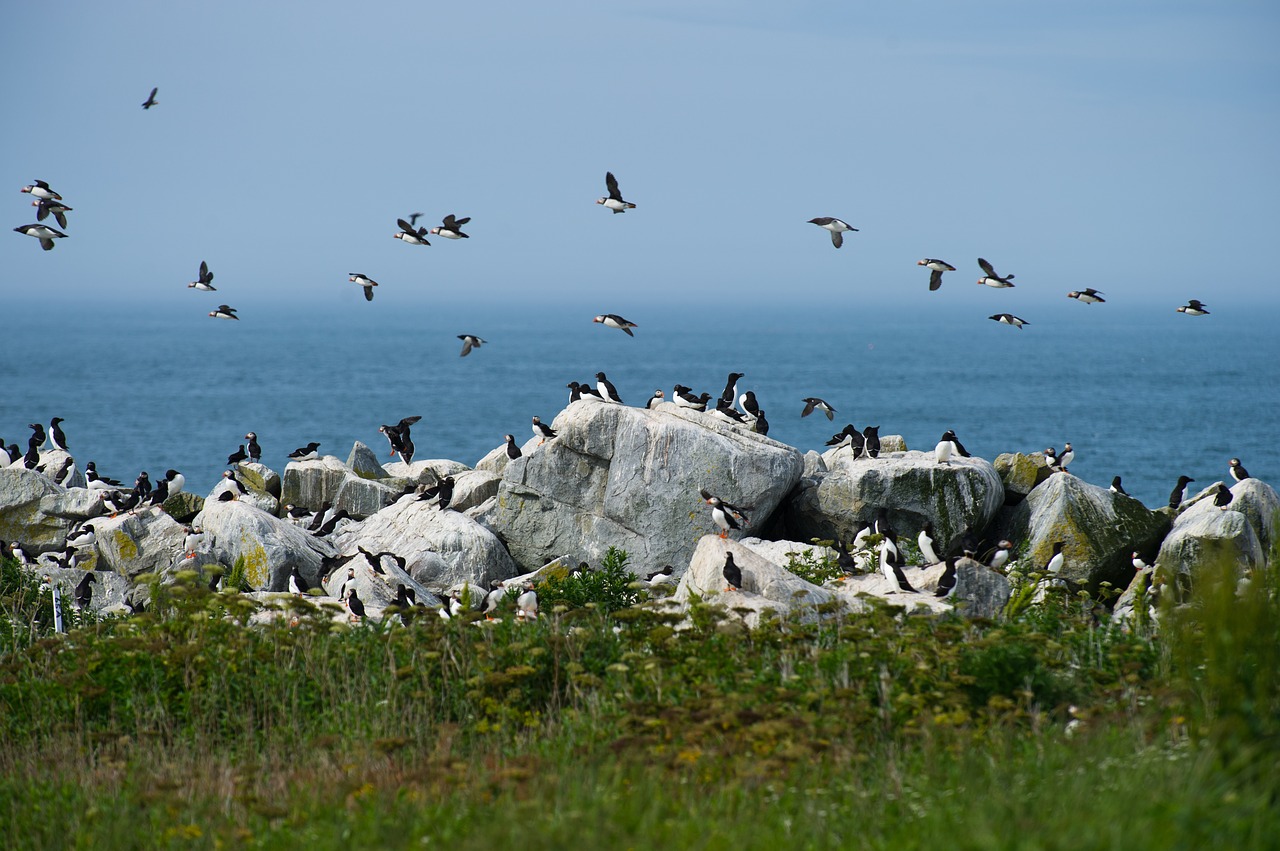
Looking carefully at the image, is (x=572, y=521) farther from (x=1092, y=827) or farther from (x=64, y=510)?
(x=1092, y=827)

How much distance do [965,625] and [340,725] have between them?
463 cm

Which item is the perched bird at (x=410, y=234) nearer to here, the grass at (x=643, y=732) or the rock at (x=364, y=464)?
the rock at (x=364, y=464)

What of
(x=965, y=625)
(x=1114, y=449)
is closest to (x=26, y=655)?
(x=965, y=625)

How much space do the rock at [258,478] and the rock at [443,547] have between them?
4.46 metres

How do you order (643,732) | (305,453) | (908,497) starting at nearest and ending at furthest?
(643,732) < (908,497) < (305,453)

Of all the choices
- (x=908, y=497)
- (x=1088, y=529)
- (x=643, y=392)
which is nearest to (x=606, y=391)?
(x=908, y=497)

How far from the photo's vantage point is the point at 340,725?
869 cm

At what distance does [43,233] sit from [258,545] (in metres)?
6.67

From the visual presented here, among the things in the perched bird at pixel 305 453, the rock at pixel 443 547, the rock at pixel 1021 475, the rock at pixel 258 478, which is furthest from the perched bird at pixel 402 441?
the rock at pixel 1021 475

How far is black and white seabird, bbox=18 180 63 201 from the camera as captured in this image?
1836 cm

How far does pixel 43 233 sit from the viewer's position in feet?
64.5

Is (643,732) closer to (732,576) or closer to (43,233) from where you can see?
(732,576)

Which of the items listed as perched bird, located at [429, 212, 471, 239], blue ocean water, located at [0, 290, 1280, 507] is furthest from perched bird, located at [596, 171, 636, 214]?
blue ocean water, located at [0, 290, 1280, 507]

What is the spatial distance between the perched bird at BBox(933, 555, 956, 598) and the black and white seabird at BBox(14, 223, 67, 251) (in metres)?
14.5
